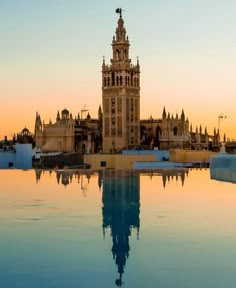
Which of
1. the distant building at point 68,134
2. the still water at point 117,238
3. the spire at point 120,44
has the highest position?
the spire at point 120,44

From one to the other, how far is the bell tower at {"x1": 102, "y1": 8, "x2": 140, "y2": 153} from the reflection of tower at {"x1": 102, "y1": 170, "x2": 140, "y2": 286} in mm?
49848

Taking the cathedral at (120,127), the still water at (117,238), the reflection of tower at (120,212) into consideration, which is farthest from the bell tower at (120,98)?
the still water at (117,238)

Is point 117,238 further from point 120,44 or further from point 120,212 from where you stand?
point 120,44

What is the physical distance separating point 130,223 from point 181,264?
322 cm

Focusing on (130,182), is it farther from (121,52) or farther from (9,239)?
(121,52)

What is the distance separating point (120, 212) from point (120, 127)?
57.7 metres

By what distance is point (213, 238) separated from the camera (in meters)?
8.65

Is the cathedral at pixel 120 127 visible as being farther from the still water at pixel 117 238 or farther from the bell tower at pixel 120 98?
the still water at pixel 117 238

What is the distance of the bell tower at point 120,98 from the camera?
68.5 metres

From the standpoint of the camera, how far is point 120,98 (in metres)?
68.8

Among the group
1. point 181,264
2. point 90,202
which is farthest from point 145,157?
point 181,264

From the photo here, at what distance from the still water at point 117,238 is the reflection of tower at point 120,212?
0.05ft

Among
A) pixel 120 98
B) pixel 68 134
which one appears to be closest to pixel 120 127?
pixel 120 98

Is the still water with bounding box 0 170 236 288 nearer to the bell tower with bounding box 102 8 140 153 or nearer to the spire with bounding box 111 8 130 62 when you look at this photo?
the bell tower with bounding box 102 8 140 153
